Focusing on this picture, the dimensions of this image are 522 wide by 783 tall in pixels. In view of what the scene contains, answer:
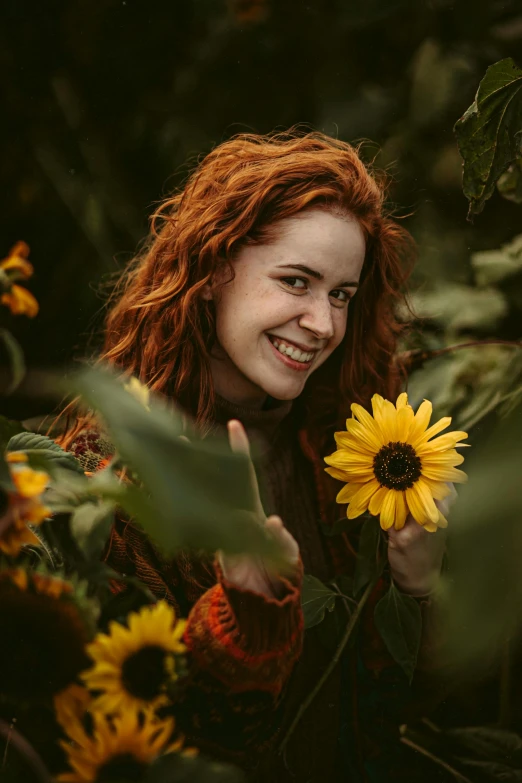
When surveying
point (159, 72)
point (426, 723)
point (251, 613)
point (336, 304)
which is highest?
point (159, 72)

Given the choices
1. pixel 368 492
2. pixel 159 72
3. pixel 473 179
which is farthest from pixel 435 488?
pixel 159 72

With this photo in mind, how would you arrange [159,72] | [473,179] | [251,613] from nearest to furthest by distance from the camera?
[251,613] → [473,179] → [159,72]

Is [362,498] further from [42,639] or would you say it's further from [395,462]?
[42,639]

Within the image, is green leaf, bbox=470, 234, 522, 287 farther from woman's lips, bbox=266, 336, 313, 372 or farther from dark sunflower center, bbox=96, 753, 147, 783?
dark sunflower center, bbox=96, 753, 147, 783

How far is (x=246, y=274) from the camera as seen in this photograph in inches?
29.7

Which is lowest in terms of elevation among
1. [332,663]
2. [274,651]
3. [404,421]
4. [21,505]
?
[332,663]

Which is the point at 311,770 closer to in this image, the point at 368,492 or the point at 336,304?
the point at 368,492

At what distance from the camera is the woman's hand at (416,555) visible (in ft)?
2.20

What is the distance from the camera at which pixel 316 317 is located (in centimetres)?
74

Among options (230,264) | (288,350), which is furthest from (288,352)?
(230,264)

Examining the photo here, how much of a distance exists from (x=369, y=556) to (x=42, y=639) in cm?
33

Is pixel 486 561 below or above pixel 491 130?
below

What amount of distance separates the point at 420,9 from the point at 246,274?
494 millimetres

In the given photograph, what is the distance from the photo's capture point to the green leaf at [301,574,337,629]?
694 mm
